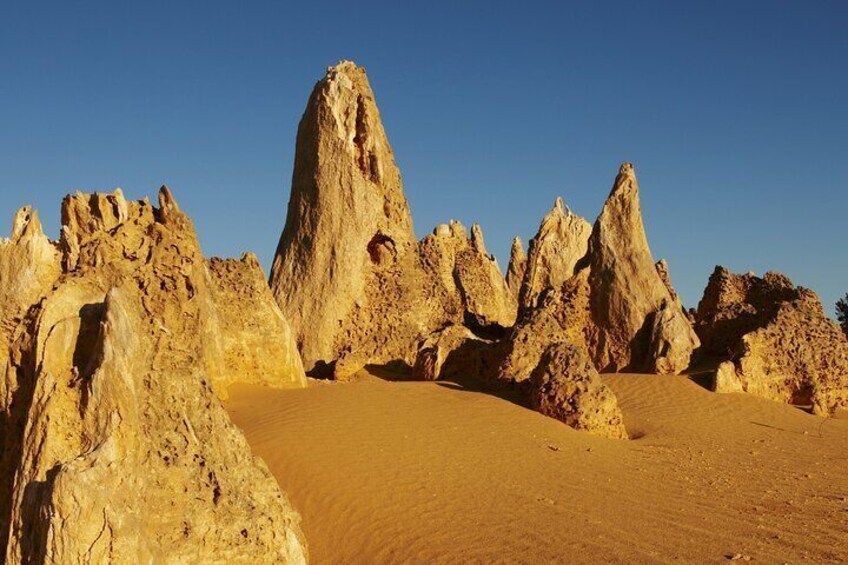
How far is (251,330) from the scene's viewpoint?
11.6 metres

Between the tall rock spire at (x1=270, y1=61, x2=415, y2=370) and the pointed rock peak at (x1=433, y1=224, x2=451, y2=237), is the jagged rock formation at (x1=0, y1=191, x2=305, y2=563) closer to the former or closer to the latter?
the tall rock spire at (x1=270, y1=61, x2=415, y2=370)

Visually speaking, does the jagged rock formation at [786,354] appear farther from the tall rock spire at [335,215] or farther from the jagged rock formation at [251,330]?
the jagged rock formation at [251,330]

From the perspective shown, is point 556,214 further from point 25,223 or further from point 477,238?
point 25,223

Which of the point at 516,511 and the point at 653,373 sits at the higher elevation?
the point at 653,373

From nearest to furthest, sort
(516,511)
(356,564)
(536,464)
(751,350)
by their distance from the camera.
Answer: (356,564)
(516,511)
(536,464)
(751,350)

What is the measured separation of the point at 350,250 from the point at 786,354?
335 inches

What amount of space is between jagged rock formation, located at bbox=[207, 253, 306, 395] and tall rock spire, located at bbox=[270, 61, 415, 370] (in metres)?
3.75

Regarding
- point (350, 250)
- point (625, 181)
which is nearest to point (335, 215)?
point (350, 250)

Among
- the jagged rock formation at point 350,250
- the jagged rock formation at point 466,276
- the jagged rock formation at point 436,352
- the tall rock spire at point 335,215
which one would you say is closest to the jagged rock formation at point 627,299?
the jagged rock formation at point 466,276

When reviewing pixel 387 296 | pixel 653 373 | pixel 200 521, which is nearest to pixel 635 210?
pixel 653 373

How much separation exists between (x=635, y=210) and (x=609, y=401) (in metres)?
7.02

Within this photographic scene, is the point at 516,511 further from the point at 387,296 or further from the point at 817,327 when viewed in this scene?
the point at 817,327

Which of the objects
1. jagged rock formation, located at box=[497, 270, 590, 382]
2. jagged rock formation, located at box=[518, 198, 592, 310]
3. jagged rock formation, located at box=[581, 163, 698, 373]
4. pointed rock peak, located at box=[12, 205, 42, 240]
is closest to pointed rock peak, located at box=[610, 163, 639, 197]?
jagged rock formation, located at box=[581, 163, 698, 373]

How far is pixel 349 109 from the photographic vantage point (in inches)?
655
